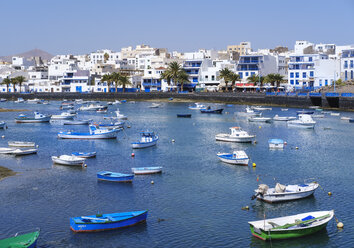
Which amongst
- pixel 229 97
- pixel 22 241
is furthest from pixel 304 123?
pixel 22 241

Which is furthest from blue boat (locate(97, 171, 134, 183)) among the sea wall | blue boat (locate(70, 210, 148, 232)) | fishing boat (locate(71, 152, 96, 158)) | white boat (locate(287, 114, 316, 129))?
the sea wall

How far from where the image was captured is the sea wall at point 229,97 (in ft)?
375

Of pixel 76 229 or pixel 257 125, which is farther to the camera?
pixel 257 125

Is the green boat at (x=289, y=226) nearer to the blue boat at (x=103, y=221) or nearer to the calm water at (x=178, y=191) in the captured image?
the calm water at (x=178, y=191)

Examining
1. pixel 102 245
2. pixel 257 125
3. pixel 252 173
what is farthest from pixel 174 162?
pixel 257 125

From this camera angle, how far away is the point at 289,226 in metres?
28.1

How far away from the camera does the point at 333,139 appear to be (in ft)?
222

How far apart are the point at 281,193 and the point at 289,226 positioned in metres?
6.67

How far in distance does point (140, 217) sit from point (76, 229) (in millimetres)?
4026

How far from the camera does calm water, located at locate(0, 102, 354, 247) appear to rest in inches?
1134

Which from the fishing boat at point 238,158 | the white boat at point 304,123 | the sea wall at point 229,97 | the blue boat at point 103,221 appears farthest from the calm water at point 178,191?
the sea wall at point 229,97

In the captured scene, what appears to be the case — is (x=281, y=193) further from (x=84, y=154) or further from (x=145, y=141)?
(x=145, y=141)

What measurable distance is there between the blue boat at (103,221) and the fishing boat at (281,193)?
30.4 ft

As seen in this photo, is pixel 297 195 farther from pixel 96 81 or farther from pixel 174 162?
pixel 96 81
